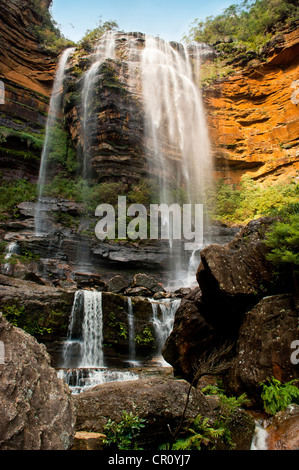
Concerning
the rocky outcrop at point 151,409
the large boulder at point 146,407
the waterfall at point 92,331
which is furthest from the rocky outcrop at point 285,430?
the waterfall at point 92,331

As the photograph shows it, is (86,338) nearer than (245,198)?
Yes

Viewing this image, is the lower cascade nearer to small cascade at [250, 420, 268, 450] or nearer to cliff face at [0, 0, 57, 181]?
small cascade at [250, 420, 268, 450]

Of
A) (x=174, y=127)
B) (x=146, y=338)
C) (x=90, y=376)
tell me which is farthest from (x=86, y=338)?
(x=174, y=127)

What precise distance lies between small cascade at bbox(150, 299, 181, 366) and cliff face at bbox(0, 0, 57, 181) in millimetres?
15911

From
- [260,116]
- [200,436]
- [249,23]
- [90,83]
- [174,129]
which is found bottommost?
[200,436]

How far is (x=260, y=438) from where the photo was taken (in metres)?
3.26

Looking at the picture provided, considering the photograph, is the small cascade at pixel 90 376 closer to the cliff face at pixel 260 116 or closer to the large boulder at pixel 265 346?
the large boulder at pixel 265 346

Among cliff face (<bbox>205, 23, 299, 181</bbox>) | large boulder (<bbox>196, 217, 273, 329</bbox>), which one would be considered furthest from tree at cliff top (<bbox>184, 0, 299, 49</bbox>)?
large boulder (<bbox>196, 217, 273, 329</bbox>)

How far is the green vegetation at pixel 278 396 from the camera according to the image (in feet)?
11.7

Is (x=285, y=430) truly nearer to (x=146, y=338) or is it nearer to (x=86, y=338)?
(x=146, y=338)

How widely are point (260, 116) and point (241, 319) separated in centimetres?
2114

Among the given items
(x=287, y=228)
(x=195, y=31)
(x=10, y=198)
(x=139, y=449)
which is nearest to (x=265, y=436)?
(x=139, y=449)

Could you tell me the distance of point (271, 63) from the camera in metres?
21.3

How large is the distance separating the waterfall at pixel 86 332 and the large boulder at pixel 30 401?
6.16 meters
